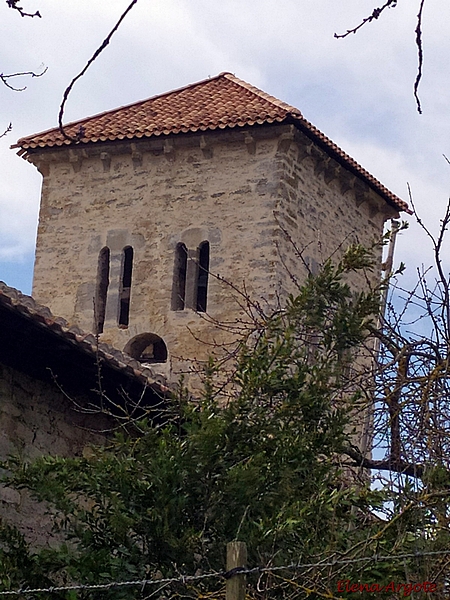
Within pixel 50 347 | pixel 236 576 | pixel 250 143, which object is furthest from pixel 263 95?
pixel 236 576

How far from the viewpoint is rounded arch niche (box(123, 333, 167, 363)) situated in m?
15.1

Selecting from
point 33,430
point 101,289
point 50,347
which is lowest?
point 33,430

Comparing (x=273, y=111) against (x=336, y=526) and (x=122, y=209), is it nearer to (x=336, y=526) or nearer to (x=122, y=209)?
(x=122, y=209)

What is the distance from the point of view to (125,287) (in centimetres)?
1579

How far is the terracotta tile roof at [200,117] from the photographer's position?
14.8 meters

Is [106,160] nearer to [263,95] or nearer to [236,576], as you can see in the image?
[263,95]

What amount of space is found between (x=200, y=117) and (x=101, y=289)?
2627 millimetres

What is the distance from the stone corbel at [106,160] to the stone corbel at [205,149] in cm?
133

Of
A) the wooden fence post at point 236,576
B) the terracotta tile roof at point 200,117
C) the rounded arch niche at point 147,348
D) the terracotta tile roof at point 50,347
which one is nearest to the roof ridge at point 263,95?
the terracotta tile roof at point 200,117

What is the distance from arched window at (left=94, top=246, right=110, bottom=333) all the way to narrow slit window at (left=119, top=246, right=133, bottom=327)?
0.24 meters

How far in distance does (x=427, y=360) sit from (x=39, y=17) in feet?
11.4

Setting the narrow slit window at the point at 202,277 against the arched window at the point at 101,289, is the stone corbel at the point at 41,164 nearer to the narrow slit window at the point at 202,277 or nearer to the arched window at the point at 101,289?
the arched window at the point at 101,289

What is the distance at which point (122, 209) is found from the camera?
52.3 ft

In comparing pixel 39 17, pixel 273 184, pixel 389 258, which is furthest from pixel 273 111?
pixel 39 17
